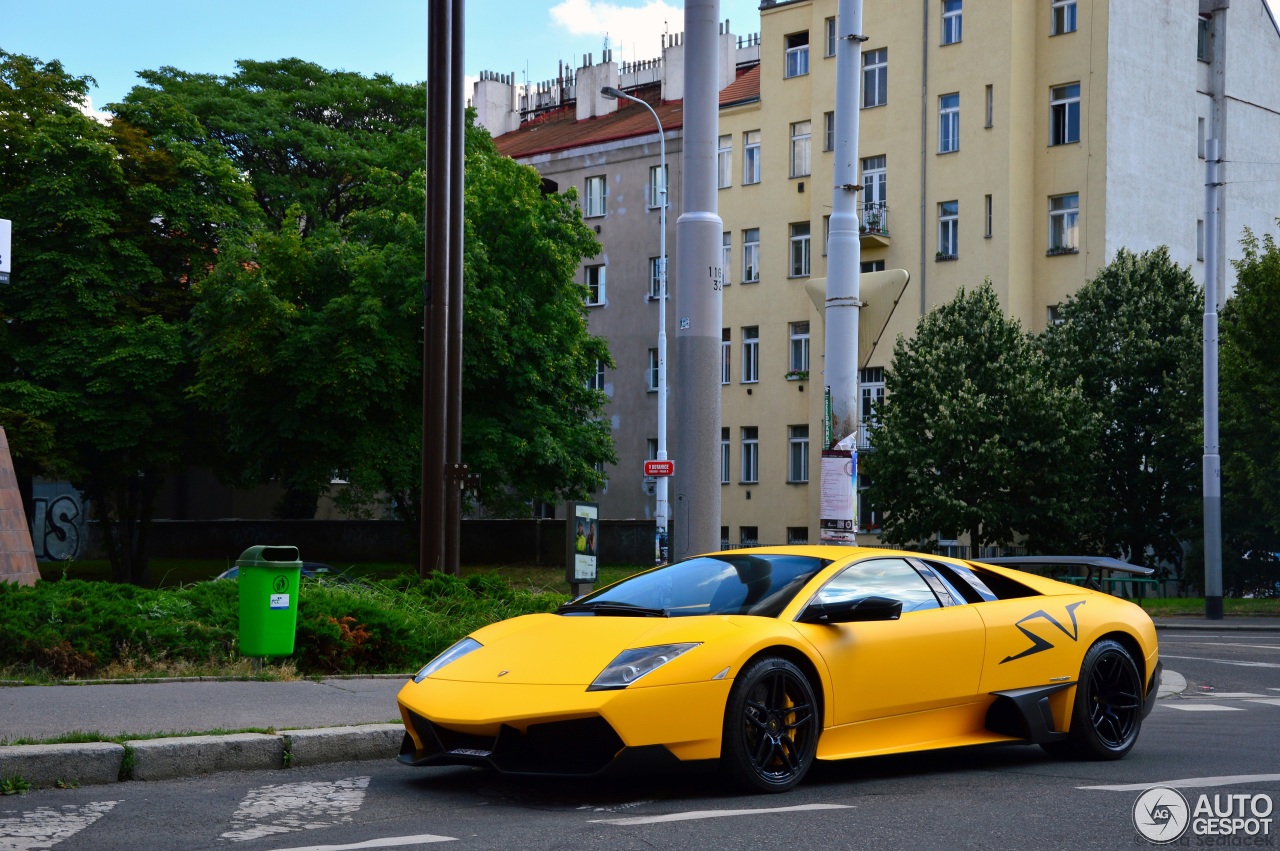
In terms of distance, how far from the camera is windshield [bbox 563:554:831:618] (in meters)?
7.93

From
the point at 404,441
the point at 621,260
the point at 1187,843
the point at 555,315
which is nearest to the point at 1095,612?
the point at 1187,843

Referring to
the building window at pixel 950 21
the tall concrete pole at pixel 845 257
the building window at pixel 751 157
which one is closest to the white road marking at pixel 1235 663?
the tall concrete pole at pixel 845 257

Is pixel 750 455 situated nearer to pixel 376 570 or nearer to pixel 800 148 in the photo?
pixel 800 148

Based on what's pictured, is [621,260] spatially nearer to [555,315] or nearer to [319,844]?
[555,315]

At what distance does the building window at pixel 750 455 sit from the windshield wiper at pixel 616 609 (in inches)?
1782

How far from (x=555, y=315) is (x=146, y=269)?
32.7ft

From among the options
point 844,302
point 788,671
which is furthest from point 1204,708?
point 788,671

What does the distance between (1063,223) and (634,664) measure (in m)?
42.8

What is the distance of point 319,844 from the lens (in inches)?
234

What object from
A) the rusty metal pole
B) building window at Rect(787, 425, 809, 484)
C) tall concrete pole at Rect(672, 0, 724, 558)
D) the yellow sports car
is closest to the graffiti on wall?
building window at Rect(787, 425, 809, 484)

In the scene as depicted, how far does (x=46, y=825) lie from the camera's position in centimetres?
647

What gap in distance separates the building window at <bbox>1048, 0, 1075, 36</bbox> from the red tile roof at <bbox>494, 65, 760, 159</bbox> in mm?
11094

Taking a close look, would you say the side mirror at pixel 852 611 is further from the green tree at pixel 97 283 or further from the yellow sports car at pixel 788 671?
the green tree at pixel 97 283

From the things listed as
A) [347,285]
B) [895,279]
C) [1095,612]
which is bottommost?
[1095,612]
